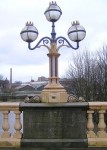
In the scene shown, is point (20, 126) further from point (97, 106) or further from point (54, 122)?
point (97, 106)

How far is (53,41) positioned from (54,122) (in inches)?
69.2

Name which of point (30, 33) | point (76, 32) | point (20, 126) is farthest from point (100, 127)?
point (30, 33)

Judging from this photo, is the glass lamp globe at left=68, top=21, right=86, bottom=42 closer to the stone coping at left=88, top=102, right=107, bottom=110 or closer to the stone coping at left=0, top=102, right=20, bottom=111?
the stone coping at left=88, top=102, right=107, bottom=110

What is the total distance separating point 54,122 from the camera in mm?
A: 6711

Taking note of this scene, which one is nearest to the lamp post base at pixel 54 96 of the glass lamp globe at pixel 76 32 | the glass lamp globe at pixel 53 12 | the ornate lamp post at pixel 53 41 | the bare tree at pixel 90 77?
the ornate lamp post at pixel 53 41

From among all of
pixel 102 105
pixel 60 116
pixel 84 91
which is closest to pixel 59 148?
pixel 60 116

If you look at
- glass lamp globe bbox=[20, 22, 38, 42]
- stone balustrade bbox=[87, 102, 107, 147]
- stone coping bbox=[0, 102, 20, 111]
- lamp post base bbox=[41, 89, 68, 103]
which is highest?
glass lamp globe bbox=[20, 22, 38, 42]

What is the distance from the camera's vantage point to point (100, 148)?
6.63 metres

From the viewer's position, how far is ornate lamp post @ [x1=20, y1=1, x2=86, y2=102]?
276 inches

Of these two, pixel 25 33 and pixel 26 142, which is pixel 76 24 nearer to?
pixel 25 33

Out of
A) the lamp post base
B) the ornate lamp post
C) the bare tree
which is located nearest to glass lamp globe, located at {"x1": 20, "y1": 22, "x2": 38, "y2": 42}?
the ornate lamp post

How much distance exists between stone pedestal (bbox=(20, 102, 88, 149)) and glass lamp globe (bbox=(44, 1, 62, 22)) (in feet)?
6.03

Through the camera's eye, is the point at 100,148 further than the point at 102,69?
No

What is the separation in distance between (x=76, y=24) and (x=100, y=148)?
253 centimetres
